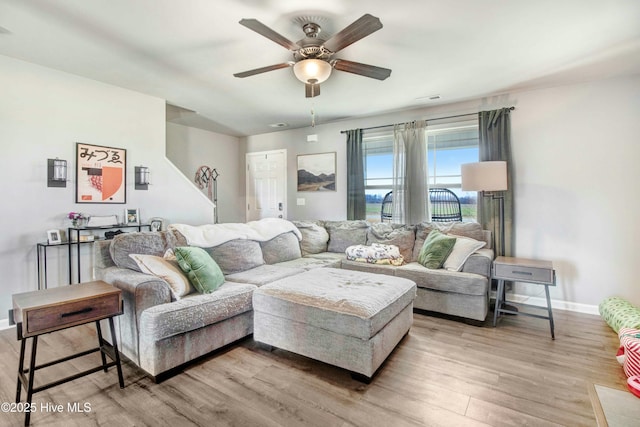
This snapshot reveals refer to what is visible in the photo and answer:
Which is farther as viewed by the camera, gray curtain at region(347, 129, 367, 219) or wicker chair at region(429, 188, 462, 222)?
gray curtain at region(347, 129, 367, 219)

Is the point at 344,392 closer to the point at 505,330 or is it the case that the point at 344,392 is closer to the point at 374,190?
the point at 505,330

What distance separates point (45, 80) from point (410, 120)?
4.39m

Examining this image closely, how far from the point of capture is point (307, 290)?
7.74ft

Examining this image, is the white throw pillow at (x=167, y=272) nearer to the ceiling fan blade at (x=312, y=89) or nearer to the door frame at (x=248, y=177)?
the ceiling fan blade at (x=312, y=89)

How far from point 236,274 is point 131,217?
5.87 feet

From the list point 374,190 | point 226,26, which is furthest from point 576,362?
point 226,26

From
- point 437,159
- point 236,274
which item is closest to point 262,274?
point 236,274

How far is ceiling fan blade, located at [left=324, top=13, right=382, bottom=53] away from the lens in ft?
6.03

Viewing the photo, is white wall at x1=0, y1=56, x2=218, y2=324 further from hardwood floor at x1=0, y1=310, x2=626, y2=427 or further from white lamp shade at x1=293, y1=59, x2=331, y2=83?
white lamp shade at x1=293, y1=59, x2=331, y2=83

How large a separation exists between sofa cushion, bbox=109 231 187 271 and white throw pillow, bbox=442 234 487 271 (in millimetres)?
2697

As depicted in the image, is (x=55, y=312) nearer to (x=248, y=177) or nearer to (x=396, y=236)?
(x=396, y=236)

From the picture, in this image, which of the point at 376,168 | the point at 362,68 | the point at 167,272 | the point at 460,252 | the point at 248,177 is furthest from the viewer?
the point at 248,177

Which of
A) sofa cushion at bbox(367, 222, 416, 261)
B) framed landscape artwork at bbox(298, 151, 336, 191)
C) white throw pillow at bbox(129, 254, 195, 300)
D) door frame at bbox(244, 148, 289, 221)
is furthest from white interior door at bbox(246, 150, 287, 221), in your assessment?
white throw pillow at bbox(129, 254, 195, 300)

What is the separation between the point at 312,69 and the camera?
2484mm
